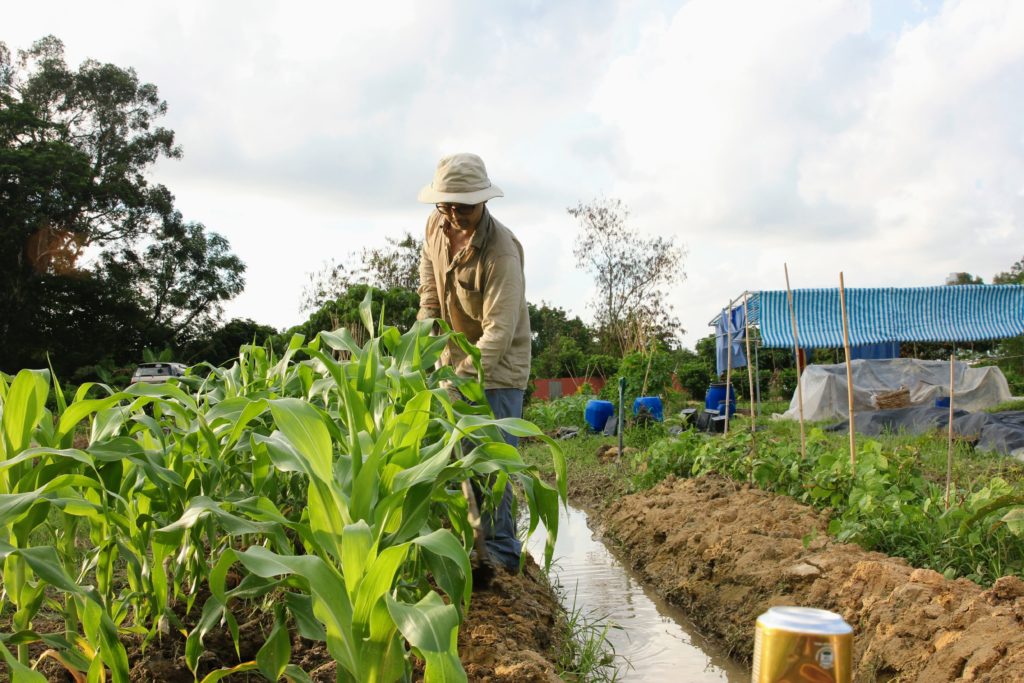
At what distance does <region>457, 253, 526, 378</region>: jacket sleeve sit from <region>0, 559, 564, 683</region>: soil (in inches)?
34.7

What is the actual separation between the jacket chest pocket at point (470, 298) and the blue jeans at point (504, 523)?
37cm

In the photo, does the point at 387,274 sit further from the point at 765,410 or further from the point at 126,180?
the point at 765,410

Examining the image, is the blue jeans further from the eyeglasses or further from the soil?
the eyeglasses

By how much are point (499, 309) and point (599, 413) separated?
899 cm

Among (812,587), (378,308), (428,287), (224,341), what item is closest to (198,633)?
(428,287)

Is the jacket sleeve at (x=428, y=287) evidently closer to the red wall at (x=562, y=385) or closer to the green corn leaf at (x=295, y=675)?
the green corn leaf at (x=295, y=675)

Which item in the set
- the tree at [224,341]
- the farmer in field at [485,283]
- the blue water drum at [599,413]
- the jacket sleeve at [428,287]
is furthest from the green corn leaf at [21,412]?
the tree at [224,341]

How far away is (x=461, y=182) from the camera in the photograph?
315cm

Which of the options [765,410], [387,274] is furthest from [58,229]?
[765,410]

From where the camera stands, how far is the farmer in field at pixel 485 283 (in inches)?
125

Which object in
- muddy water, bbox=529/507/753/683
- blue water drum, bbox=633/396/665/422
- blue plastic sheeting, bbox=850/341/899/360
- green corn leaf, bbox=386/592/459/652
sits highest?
blue plastic sheeting, bbox=850/341/899/360

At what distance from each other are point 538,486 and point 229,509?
900 mm

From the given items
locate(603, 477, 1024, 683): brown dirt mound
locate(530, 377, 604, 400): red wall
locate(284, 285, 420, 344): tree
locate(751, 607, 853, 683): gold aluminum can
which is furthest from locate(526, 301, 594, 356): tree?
locate(751, 607, 853, 683): gold aluminum can

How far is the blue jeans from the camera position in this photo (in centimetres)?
336
